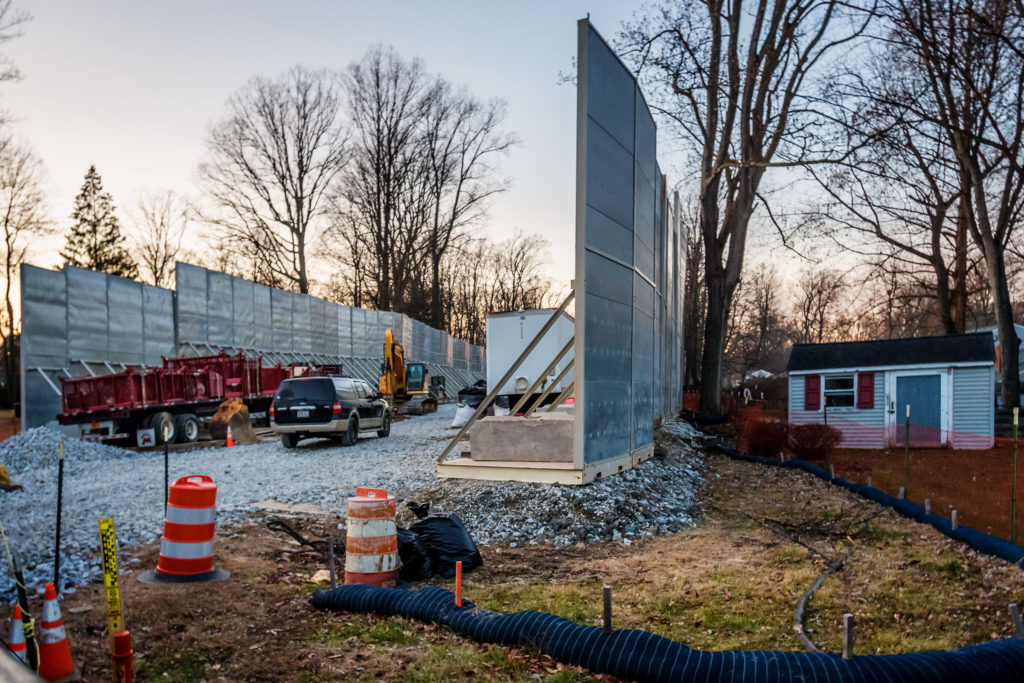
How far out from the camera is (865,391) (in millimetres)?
25016

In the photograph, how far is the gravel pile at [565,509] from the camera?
10.4 m

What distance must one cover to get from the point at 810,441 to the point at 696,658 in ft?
47.8

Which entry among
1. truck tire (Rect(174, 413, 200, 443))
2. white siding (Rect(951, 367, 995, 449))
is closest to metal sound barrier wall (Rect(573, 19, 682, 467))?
white siding (Rect(951, 367, 995, 449))

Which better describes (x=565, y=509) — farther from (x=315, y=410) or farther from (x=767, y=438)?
(x=315, y=410)

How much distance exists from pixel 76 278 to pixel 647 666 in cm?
2631

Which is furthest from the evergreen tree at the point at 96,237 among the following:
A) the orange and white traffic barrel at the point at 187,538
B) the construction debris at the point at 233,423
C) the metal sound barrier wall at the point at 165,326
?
the orange and white traffic barrel at the point at 187,538

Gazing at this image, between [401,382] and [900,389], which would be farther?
[401,382]

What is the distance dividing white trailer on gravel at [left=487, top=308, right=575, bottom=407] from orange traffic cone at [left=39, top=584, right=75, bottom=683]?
1759cm

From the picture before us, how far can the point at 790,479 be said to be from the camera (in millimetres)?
15586

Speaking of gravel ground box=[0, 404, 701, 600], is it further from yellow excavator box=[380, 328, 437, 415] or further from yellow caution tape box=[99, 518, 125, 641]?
yellow excavator box=[380, 328, 437, 415]

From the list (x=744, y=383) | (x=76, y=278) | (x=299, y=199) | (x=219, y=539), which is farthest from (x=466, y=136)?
(x=219, y=539)

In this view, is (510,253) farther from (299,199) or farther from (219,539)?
(219,539)

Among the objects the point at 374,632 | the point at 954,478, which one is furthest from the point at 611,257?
the point at 954,478

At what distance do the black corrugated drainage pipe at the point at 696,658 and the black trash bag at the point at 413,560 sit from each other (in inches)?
70.7
